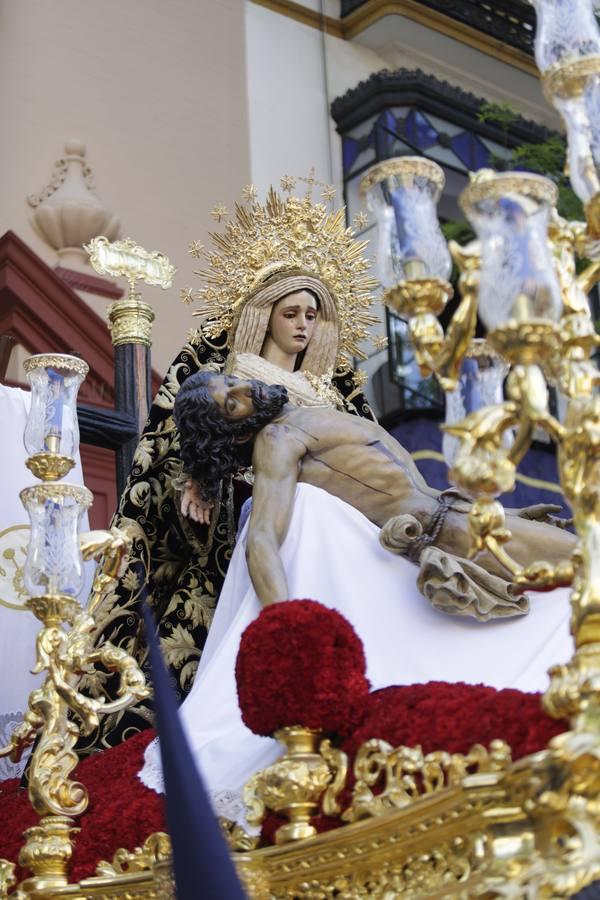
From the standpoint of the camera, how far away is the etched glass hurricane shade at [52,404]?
4773mm

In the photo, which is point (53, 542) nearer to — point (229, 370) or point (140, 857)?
point (140, 857)

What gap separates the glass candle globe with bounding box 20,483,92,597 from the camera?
14.9ft

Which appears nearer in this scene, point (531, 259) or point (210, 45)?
point (531, 259)

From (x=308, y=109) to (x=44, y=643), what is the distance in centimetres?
862

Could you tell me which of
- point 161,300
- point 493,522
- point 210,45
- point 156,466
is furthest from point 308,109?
point 493,522

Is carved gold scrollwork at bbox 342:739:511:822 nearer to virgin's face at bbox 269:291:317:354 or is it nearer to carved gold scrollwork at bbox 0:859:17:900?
carved gold scrollwork at bbox 0:859:17:900

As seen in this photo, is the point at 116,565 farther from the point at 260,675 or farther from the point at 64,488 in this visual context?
the point at 260,675

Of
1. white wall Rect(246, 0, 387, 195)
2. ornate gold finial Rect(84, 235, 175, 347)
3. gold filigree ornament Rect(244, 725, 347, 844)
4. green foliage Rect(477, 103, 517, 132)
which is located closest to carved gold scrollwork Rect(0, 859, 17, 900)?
gold filigree ornament Rect(244, 725, 347, 844)

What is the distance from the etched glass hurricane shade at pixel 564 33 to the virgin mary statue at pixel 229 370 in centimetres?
199

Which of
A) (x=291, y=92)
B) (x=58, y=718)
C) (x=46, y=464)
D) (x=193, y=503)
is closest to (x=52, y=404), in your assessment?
(x=46, y=464)

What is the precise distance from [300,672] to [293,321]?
7.12ft

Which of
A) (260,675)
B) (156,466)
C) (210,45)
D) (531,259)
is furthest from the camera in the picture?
(210,45)

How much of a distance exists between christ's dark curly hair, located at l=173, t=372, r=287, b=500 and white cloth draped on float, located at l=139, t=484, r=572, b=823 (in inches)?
13.7

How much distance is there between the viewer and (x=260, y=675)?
4.06 m
